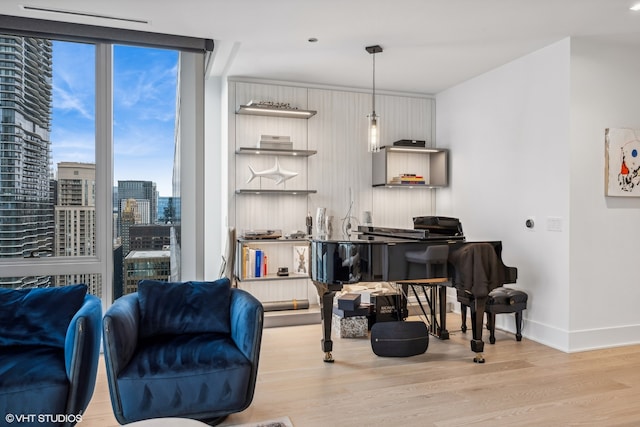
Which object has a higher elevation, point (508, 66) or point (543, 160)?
Answer: point (508, 66)

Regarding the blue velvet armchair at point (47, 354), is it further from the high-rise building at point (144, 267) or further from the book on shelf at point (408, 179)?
the book on shelf at point (408, 179)

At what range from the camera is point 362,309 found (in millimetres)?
4430

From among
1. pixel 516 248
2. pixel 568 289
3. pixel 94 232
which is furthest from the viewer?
pixel 516 248

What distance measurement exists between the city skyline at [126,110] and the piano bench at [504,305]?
3260 mm

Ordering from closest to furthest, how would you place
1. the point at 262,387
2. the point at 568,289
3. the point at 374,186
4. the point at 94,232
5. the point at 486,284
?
the point at 262,387
the point at 486,284
the point at 568,289
the point at 94,232
the point at 374,186

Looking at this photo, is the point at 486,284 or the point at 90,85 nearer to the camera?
the point at 486,284

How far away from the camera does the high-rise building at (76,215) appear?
4.10 m

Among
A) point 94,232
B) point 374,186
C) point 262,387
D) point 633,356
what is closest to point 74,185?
point 94,232

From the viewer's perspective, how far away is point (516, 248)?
447cm

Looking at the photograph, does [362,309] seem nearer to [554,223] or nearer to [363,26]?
[554,223]

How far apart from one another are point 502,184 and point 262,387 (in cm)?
312

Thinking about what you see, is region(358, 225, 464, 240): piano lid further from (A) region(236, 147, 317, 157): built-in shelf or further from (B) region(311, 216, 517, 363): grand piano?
(A) region(236, 147, 317, 157): built-in shelf

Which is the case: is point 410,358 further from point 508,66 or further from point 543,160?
point 508,66

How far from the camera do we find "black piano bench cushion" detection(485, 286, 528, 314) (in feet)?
13.4
